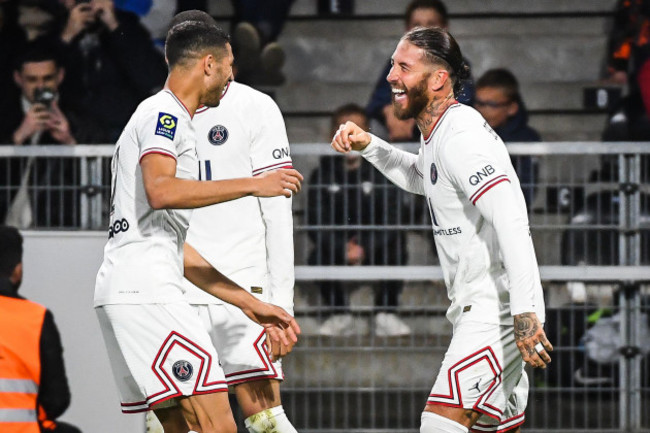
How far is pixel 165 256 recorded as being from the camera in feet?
15.3

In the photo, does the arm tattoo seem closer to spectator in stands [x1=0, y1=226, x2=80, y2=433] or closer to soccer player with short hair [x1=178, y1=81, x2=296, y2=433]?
soccer player with short hair [x1=178, y1=81, x2=296, y2=433]

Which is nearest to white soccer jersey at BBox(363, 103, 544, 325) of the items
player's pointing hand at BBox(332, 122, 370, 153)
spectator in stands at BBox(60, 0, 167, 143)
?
player's pointing hand at BBox(332, 122, 370, 153)

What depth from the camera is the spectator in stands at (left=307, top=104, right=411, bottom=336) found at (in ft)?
24.8

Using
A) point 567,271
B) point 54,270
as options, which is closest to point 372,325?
point 567,271

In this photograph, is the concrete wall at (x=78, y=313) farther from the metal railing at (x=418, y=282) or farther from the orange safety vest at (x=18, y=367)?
the orange safety vest at (x=18, y=367)

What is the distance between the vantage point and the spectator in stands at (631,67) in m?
9.03

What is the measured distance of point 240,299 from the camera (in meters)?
5.06

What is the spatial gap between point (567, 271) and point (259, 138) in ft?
8.53

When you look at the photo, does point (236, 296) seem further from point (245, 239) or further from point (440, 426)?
point (440, 426)

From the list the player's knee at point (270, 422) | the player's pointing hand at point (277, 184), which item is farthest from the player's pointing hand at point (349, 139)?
the player's knee at point (270, 422)

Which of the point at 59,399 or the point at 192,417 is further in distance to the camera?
the point at 59,399

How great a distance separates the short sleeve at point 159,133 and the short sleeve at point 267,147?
3.45 feet

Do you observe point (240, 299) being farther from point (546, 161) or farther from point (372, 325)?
point (546, 161)

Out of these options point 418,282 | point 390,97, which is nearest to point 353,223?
point 418,282
